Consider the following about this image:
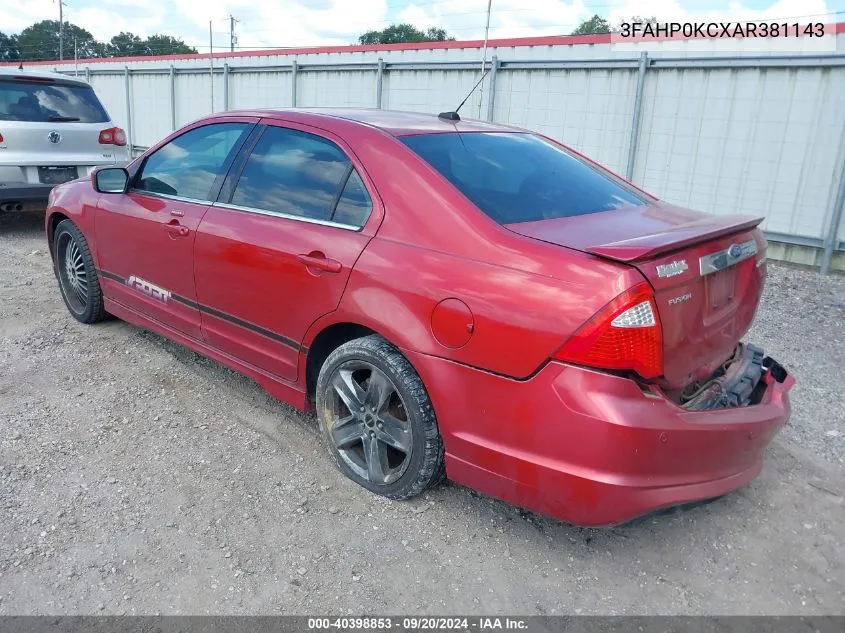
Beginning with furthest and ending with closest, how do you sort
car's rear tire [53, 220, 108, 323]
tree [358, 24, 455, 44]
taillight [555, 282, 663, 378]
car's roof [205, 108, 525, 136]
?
tree [358, 24, 455, 44] < car's rear tire [53, 220, 108, 323] < car's roof [205, 108, 525, 136] < taillight [555, 282, 663, 378]

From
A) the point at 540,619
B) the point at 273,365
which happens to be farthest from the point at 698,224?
the point at 273,365

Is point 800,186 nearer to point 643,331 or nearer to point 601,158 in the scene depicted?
point 601,158

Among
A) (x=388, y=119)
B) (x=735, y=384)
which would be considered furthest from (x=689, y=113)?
(x=735, y=384)

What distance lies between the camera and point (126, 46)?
50.7 meters

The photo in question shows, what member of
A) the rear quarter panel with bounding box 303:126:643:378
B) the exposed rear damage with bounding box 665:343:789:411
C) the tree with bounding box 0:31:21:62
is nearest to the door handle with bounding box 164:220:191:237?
the rear quarter panel with bounding box 303:126:643:378

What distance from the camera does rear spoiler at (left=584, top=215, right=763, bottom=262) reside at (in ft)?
7.30

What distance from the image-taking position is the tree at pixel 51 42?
53.6 metres

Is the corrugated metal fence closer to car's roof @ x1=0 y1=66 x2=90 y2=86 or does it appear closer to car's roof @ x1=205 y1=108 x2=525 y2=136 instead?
car's roof @ x1=0 y1=66 x2=90 y2=86

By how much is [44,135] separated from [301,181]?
555 cm

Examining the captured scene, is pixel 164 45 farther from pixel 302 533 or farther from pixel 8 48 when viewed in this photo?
pixel 302 533

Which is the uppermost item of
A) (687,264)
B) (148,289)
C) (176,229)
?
Answer: (687,264)

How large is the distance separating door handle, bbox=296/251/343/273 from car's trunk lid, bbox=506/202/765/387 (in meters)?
0.78

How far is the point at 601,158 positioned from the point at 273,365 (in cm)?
670

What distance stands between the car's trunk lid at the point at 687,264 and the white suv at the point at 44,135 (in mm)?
6594
